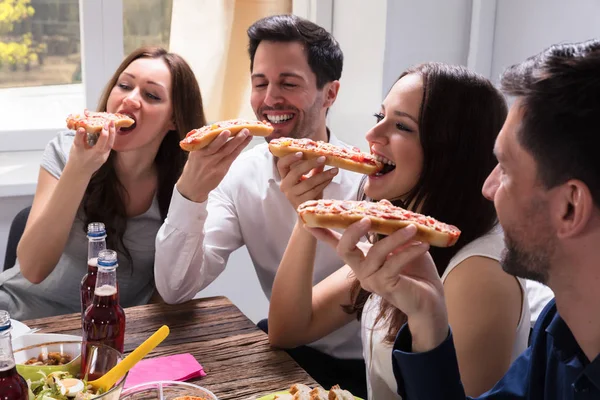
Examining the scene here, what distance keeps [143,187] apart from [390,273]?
1491 millimetres

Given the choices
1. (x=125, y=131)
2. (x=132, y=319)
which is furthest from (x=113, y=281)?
(x=125, y=131)

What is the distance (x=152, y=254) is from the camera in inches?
95.0

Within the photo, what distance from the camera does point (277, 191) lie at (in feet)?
8.00

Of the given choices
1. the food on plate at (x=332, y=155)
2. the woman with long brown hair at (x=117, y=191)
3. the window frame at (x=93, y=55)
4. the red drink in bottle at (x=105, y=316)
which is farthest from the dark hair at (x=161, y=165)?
the window frame at (x=93, y=55)

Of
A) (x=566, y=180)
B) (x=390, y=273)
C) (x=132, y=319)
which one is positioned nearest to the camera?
(x=566, y=180)

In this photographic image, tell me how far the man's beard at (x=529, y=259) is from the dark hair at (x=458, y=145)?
437 millimetres

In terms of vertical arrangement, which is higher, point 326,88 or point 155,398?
point 326,88

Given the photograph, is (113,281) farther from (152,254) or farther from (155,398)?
(152,254)

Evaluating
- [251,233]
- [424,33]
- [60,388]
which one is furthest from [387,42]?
[60,388]

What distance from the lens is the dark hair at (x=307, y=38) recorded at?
246 centimetres

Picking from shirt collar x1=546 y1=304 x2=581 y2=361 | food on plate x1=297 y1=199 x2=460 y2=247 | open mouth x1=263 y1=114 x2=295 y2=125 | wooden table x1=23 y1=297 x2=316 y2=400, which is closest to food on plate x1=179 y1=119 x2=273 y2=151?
open mouth x1=263 y1=114 x2=295 y2=125

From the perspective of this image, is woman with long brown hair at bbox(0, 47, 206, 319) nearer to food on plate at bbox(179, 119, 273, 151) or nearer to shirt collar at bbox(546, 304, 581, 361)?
food on plate at bbox(179, 119, 273, 151)

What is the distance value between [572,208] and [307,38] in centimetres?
156

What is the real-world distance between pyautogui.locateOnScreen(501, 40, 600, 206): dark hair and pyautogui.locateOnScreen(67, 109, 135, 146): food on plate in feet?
4.92
